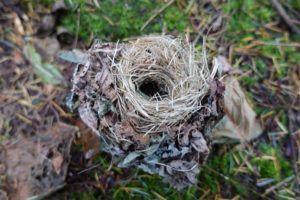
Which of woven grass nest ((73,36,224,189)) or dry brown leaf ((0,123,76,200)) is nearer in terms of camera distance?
A: woven grass nest ((73,36,224,189))

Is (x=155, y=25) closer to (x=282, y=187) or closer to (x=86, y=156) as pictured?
(x=86, y=156)

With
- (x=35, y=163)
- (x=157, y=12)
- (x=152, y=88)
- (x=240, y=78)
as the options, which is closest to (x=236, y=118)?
(x=240, y=78)

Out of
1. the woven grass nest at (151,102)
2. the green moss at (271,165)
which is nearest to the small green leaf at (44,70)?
the woven grass nest at (151,102)

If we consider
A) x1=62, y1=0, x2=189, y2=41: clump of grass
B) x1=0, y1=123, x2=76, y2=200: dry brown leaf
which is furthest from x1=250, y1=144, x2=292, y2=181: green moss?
x1=0, y1=123, x2=76, y2=200: dry brown leaf

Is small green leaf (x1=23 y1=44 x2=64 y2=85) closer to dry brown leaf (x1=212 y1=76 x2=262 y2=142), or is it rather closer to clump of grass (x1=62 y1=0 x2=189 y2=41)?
clump of grass (x1=62 y1=0 x2=189 y2=41)

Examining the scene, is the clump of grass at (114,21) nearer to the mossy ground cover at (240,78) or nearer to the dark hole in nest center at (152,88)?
the mossy ground cover at (240,78)

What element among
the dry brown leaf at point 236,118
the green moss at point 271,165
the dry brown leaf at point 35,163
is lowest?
the dry brown leaf at point 35,163
